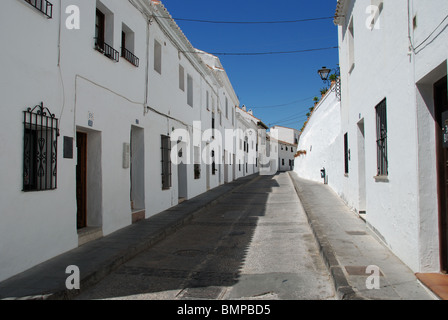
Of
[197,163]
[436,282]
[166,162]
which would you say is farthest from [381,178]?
[197,163]

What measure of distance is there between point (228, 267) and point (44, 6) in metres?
4.88

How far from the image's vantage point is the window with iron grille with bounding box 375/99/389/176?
623 cm

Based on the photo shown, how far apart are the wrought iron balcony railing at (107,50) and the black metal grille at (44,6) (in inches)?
60.9

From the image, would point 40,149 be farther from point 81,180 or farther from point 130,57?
point 130,57

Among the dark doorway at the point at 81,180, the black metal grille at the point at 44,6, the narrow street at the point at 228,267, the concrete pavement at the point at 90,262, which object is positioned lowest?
the narrow street at the point at 228,267

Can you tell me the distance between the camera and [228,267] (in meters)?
5.66

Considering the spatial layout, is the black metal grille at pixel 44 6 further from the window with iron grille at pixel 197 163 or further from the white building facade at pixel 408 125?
the window with iron grille at pixel 197 163

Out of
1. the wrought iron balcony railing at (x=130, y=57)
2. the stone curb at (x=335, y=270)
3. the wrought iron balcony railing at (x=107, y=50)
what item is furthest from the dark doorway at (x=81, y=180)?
the stone curb at (x=335, y=270)

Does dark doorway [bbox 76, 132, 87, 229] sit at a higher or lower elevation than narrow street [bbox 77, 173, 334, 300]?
higher

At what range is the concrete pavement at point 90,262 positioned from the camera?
4.27m

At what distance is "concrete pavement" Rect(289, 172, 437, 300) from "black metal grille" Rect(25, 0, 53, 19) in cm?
556

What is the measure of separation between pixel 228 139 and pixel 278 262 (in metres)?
18.8

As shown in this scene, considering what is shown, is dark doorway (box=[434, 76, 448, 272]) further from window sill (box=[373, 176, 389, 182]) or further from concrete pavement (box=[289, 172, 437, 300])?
Result: window sill (box=[373, 176, 389, 182])

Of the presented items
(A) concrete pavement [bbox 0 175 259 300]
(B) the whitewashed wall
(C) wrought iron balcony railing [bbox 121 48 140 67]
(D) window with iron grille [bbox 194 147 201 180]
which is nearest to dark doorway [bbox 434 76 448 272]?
(A) concrete pavement [bbox 0 175 259 300]
